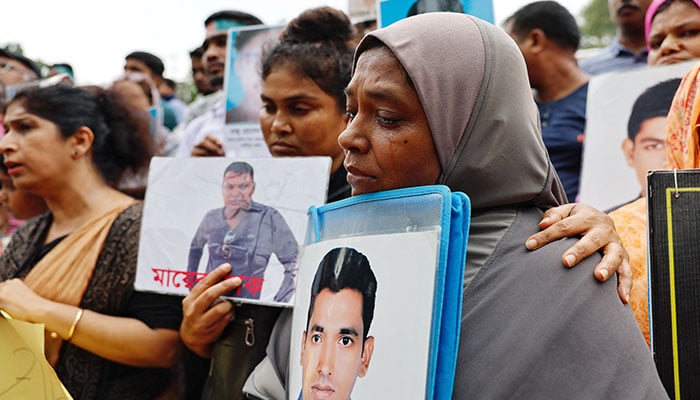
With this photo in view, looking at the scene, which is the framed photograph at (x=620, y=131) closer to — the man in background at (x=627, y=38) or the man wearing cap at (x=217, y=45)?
the man in background at (x=627, y=38)

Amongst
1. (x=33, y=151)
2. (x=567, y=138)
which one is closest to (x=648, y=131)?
(x=567, y=138)

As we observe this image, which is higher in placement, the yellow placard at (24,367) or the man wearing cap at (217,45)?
the man wearing cap at (217,45)

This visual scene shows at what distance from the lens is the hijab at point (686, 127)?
1.81 meters

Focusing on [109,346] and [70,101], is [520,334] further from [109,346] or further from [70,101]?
[70,101]

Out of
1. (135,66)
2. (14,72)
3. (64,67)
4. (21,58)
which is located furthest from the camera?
(64,67)

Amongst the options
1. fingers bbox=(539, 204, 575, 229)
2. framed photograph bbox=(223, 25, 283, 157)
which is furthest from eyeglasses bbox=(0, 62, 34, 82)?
fingers bbox=(539, 204, 575, 229)

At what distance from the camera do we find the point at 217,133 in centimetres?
417

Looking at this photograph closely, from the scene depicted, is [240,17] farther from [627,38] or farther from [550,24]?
[627,38]

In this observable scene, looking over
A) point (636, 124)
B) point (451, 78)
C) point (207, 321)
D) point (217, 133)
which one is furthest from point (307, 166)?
point (217, 133)

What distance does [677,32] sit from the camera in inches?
112

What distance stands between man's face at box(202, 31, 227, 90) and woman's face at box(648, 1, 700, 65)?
115 inches

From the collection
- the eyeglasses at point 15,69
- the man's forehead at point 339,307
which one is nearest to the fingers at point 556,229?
the man's forehead at point 339,307

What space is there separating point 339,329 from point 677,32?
6.88 ft

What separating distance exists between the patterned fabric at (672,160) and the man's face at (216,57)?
3546 mm
